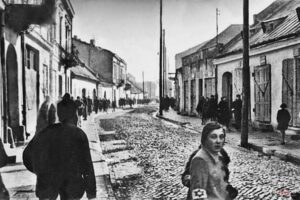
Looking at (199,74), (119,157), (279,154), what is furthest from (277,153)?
(199,74)

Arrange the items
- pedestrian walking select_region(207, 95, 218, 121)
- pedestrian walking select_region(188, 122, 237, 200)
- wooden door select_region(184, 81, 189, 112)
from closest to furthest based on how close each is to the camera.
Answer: pedestrian walking select_region(188, 122, 237, 200), pedestrian walking select_region(207, 95, 218, 121), wooden door select_region(184, 81, 189, 112)

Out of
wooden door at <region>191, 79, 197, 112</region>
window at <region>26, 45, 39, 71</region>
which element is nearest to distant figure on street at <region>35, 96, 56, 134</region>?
window at <region>26, 45, 39, 71</region>

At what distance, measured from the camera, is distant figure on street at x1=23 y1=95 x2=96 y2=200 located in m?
3.38

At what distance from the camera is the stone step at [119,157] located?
319 inches

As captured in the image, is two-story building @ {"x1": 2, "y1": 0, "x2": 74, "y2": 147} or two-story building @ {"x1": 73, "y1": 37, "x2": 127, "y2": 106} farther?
two-story building @ {"x1": 73, "y1": 37, "x2": 127, "y2": 106}

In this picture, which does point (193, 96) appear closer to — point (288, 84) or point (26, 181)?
point (288, 84)

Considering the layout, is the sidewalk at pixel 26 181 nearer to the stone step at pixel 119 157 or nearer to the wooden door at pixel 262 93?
the stone step at pixel 119 157

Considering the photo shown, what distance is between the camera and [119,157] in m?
8.59

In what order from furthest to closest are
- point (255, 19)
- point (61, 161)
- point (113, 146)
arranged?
point (255, 19), point (113, 146), point (61, 161)

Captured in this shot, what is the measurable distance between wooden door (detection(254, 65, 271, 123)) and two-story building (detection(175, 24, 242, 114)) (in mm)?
4624

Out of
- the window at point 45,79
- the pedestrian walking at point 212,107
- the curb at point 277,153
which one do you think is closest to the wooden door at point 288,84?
the curb at point 277,153

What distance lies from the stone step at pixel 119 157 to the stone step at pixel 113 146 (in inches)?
18.3

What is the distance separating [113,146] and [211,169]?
25.8 ft

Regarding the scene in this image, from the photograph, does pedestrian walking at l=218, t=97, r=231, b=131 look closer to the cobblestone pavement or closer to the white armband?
the cobblestone pavement
